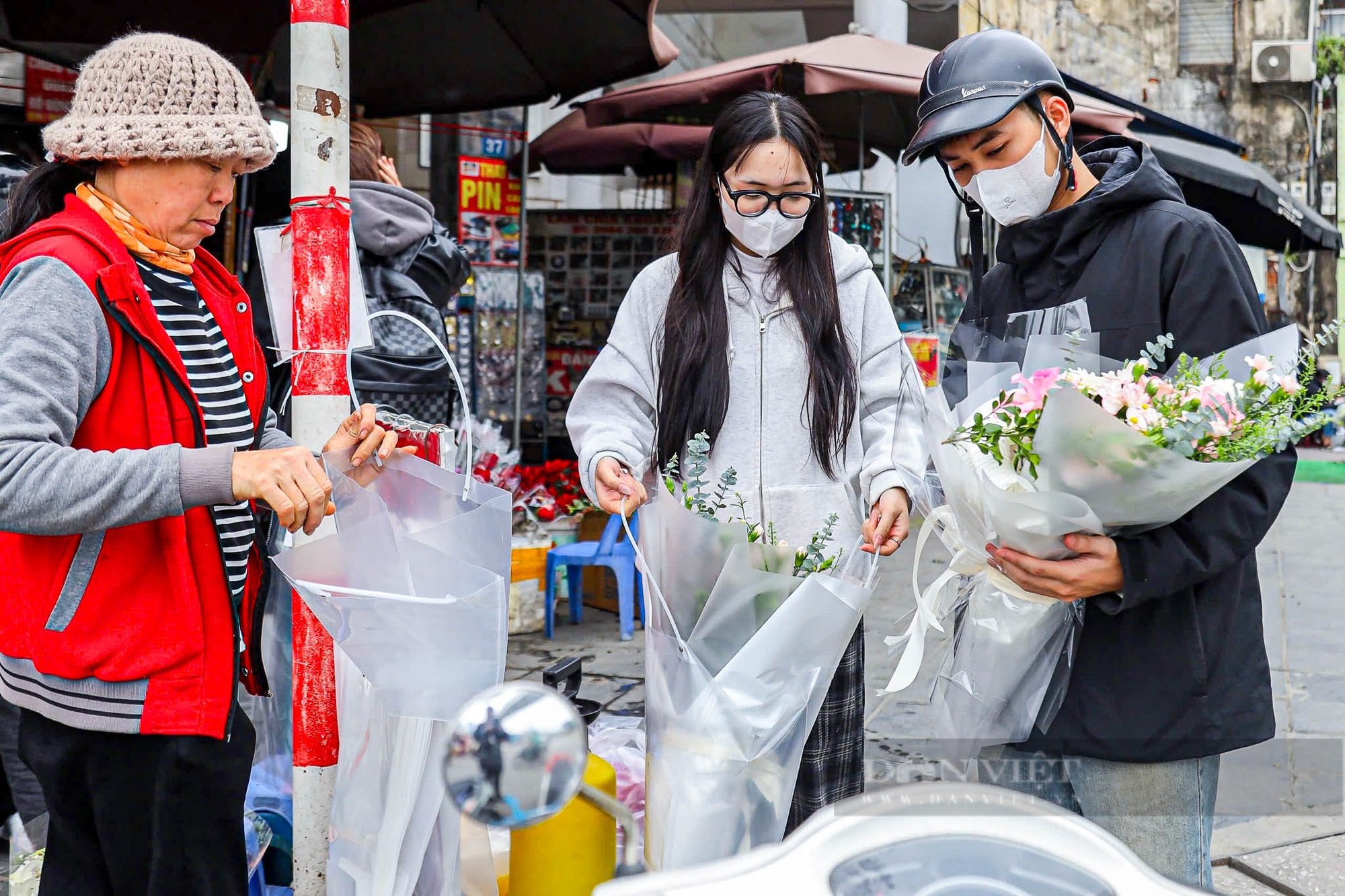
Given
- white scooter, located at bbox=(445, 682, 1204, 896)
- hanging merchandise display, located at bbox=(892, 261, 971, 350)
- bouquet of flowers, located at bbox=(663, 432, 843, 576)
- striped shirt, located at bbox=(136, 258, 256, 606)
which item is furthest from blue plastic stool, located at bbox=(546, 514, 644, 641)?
white scooter, located at bbox=(445, 682, 1204, 896)

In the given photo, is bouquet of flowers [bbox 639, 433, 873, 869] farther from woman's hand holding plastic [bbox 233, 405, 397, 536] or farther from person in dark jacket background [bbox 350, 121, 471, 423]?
person in dark jacket background [bbox 350, 121, 471, 423]

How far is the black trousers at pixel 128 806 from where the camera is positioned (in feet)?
5.70

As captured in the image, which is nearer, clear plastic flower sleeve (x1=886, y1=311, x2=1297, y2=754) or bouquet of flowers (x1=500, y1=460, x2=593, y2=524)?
clear plastic flower sleeve (x1=886, y1=311, x2=1297, y2=754)

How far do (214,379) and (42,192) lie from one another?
43 cm

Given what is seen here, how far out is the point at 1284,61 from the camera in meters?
22.7

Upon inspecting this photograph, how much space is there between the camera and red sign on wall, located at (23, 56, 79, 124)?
565cm

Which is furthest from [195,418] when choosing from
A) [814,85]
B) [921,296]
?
[921,296]

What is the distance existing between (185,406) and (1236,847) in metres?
3.18

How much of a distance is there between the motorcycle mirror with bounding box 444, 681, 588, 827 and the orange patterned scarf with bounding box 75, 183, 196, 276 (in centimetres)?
121

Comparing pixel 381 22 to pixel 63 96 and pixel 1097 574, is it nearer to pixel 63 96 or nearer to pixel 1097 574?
pixel 63 96

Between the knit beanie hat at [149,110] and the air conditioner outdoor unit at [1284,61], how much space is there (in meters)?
25.6

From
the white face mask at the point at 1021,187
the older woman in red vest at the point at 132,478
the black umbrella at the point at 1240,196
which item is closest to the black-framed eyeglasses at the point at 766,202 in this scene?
the white face mask at the point at 1021,187

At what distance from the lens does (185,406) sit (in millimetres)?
1736

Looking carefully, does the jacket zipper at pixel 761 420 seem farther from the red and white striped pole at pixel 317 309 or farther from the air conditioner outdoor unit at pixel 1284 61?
the air conditioner outdoor unit at pixel 1284 61
